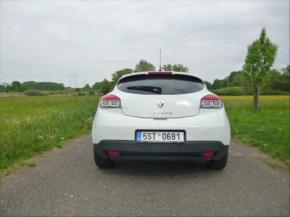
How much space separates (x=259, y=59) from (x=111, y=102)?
1383cm

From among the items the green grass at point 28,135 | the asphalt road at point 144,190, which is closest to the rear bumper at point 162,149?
the asphalt road at point 144,190

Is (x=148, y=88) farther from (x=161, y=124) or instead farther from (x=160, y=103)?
(x=161, y=124)

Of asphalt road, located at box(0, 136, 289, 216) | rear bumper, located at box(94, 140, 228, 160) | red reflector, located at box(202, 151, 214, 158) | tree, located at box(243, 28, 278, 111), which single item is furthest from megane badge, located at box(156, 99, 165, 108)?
tree, located at box(243, 28, 278, 111)

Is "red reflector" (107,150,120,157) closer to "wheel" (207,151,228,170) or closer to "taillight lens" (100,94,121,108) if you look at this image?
"taillight lens" (100,94,121,108)

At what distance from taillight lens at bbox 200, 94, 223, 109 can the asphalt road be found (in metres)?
1.00

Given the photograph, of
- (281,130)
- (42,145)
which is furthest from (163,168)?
(281,130)

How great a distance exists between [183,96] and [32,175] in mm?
2329

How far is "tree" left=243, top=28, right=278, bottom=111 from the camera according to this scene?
15.9 meters

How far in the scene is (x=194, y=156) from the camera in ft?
12.8

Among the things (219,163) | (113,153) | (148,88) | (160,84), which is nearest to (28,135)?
(113,153)

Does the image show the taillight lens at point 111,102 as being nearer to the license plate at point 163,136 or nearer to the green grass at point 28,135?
the license plate at point 163,136

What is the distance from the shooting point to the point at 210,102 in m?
4.02

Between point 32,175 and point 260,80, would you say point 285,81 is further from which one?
point 32,175

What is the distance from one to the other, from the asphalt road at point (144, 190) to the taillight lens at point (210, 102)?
1.00 metres
